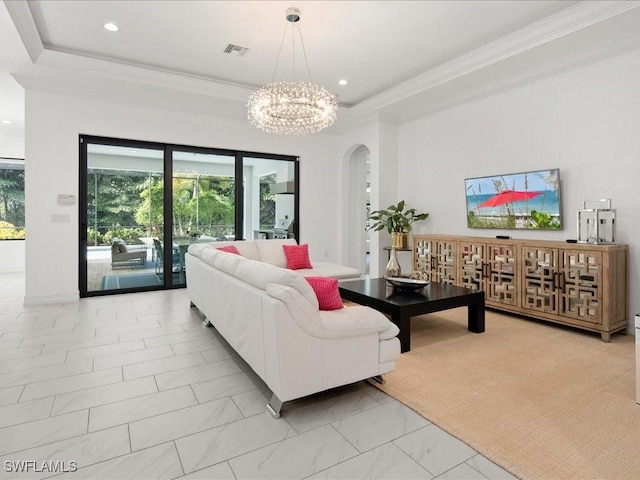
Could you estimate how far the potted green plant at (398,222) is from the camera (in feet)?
21.2

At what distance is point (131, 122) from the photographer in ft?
19.4

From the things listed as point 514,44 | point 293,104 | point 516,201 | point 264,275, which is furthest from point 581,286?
point 293,104

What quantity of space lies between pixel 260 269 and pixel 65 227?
4.53m

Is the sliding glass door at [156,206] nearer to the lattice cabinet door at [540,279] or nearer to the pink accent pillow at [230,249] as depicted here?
the pink accent pillow at [230,249]

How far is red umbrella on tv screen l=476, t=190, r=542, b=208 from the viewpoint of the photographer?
16.1 feet

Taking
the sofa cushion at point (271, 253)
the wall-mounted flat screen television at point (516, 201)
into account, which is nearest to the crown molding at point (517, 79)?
the wall-mounted flat screen television at point (516, 201)

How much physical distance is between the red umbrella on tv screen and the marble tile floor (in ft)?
11.9

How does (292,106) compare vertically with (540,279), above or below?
above

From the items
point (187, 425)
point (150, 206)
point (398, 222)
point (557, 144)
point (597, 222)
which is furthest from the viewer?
point (398, 222)

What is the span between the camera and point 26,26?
393 centimetres

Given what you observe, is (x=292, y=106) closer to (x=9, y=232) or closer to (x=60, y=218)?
(x=60, y=218)

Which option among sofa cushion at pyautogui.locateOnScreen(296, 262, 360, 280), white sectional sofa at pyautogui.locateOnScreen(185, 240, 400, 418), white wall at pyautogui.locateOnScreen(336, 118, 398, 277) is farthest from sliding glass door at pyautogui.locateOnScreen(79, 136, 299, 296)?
white sectional sofa at pyautogui.locateOnScreen(185, 240, 400, 418)

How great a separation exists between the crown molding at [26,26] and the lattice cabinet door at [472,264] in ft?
18.5

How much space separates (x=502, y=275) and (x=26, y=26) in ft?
20.0
